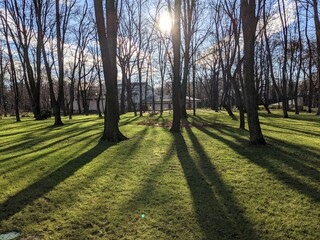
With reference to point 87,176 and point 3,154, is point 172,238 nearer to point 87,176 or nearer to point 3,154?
point 87,176

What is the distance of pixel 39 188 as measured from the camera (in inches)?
161

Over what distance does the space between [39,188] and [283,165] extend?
4.50 m

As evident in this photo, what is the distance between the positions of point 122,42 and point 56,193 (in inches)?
857

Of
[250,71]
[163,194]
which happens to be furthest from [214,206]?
[250,71]

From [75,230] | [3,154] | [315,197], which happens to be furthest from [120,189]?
[3,154]

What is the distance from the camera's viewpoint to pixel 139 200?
358 centimetres

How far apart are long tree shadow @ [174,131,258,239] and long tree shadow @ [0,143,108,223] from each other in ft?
7.29

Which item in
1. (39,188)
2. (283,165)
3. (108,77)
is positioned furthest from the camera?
(108,77)

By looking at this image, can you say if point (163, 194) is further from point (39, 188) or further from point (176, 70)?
point (176, 70)

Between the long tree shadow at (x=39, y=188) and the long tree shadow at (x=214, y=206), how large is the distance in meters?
2.22

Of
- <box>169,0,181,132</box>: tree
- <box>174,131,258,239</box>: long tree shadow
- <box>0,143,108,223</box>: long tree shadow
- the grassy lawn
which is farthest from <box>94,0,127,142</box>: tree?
<box>174,131,258,239</box>: long tree shadow

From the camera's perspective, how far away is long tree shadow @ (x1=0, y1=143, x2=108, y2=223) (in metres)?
3.37

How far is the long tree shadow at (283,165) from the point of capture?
3.89 m

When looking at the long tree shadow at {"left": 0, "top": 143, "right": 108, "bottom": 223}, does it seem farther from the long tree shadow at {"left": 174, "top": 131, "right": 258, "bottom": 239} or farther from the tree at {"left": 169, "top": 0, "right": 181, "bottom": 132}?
the tree at {"left": 169, "top": 0, "right": 181, "bottom": 132}
